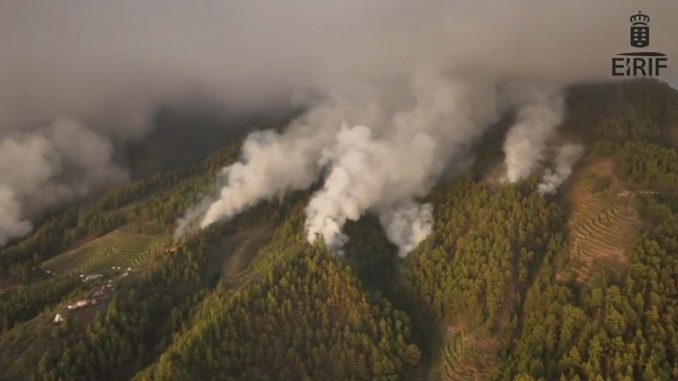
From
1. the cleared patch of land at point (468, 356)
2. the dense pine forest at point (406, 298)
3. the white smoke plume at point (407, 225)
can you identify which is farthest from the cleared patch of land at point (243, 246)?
the cleared patch of land at point (468, 356)

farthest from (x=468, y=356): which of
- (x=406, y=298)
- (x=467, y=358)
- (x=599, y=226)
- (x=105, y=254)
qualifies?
(x=105, y=254)

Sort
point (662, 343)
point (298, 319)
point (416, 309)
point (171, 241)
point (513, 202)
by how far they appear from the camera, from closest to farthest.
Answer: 1. point (662, 343)
2. point (298, 319)
3. point (416, 309)
4. point (513, 202)
5. point (171, 241)

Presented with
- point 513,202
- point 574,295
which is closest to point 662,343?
point 574,295

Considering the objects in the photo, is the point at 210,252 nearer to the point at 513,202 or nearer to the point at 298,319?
the point at 298,319

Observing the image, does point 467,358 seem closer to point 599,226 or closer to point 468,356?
point 468,356

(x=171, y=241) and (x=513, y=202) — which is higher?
(x=513, y=202)

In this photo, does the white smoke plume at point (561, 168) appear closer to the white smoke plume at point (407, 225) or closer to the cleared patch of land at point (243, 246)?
the white smoke plume at point (407, 225)
